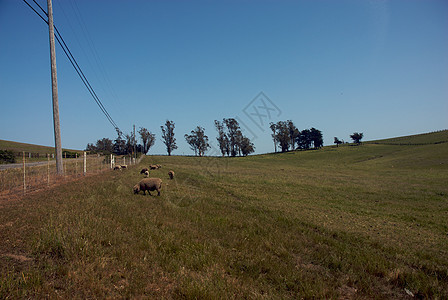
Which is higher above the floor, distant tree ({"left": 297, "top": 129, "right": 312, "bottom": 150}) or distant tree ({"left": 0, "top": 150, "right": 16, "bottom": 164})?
distant tree ({"left": 297, "top": 129, "right": 312, "bottom": 150})

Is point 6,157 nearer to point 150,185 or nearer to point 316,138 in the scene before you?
point 150,185

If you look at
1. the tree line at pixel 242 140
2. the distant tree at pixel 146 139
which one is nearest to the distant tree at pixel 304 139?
the tree line at pixel 242 140

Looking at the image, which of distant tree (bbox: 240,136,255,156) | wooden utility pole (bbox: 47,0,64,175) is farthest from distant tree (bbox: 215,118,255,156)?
wooden utility pole (bbox: 47,0,64,175)

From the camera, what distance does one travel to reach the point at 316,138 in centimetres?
11531

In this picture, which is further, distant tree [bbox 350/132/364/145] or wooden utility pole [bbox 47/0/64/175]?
distant tree [bbox 350/132/364/145]

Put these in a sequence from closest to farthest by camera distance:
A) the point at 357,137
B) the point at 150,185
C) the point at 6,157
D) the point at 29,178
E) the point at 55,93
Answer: the point at 150,185 → the point at 29,178 → the point at 55,93 → the point at 6,157 → the point at 357,137

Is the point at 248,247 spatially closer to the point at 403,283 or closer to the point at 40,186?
the point at 403,283

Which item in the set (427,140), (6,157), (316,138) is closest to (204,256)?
(6,157)

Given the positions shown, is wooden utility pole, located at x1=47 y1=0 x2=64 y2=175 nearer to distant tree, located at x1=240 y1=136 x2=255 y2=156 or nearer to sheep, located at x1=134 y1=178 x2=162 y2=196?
sheep, located at x1=134 y1=178 x2=162 y2=196

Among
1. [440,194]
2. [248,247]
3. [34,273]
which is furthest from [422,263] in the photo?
[440,194]

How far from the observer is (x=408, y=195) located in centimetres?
1750

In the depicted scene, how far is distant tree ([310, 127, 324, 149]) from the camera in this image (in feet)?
378

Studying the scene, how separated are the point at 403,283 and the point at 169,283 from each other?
498 cm

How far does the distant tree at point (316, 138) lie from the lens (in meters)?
115
